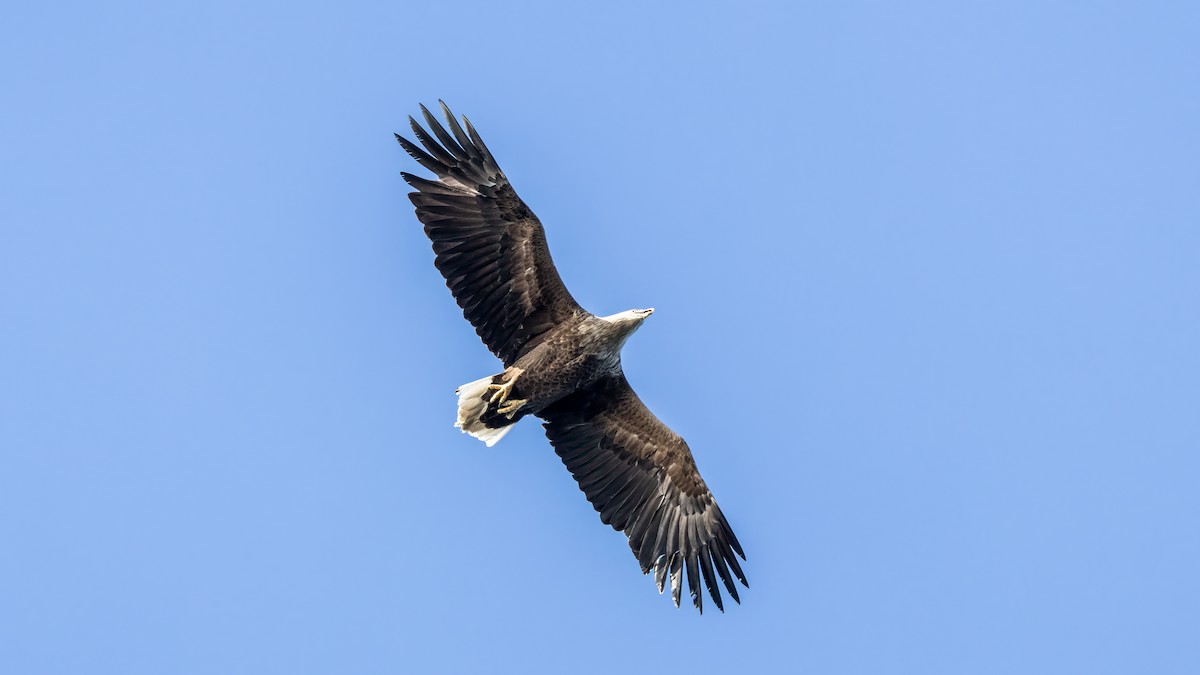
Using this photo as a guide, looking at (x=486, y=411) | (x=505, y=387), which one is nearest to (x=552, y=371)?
(x=505, y=387)

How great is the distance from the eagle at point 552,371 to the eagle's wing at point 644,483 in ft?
0.03

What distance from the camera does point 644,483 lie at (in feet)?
55.7

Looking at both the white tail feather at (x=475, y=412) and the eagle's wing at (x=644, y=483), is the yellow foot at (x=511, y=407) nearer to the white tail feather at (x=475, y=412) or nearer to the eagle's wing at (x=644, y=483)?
the white tail feather at (x=475, y=412)

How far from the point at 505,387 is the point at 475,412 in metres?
0.54

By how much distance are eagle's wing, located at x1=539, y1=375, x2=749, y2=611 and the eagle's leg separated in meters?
0.88

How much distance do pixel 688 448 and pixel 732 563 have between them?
1.31m

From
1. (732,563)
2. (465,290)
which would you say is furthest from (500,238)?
(732,563)

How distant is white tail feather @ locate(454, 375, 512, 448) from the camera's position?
16156mm

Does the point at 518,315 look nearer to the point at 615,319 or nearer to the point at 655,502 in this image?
the point at 615,319

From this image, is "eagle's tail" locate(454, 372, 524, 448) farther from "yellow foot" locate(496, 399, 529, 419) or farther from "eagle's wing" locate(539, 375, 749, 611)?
"eagle's wing" locate(539, 375, 749, 611)

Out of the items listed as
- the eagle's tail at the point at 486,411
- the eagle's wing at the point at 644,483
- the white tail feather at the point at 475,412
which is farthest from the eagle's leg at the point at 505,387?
the eagle's wing at the point at 644,483

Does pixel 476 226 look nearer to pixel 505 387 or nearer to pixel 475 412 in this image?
pixel 505 387

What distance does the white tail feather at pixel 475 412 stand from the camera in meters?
16.2

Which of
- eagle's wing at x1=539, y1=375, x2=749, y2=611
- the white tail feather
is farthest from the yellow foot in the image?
eagle's wing at x1=539, y1=375, x2=749, y2=611
